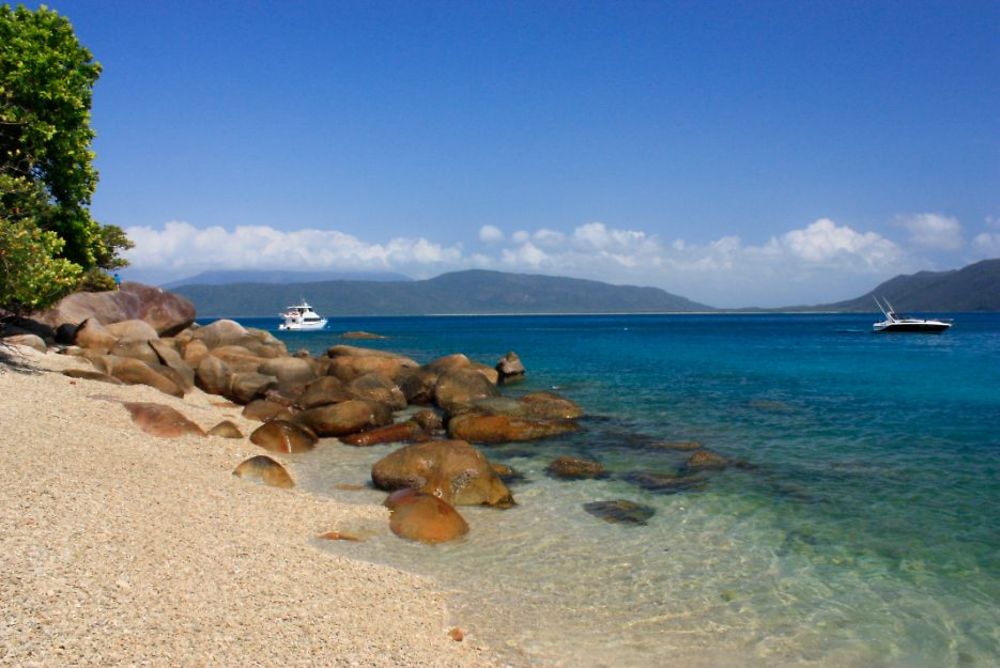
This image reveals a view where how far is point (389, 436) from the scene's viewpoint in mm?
19859

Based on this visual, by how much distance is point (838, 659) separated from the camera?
7.66 m

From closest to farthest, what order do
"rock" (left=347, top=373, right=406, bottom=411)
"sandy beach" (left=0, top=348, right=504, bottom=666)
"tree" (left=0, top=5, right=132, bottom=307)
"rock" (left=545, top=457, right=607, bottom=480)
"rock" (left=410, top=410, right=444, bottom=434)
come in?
"sandy beach" (left=0, top=348, right=504, bottom=666) < "rock" (left=545, top=457, right=607, bottom=480) < "tree" (left=0, top=5, right=132, bottom=307) < "rock" (left=410, top=410, right=444, bottom=434) < "rock" (left=347, top=373, right=406, bottom=411)

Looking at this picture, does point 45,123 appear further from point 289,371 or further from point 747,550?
point 747,550

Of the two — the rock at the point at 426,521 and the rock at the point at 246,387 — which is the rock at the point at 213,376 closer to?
the rock at the point at 246,387

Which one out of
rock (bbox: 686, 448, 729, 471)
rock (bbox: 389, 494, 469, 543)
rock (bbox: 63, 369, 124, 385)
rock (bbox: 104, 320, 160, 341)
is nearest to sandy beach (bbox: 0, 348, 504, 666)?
rock (bbox: 389, 494, 469, 543)

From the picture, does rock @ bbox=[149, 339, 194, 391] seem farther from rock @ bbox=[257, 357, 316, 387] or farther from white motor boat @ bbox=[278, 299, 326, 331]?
white motor boat @ bbox=[278, 299, 326, 331]

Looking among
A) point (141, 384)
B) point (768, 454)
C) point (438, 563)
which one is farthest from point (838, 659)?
point (141, 384)

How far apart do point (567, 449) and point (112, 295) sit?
2420 cm

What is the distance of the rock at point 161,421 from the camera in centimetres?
1584

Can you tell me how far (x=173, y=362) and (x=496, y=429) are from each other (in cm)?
1349

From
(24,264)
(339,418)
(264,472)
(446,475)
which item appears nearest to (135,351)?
(24,264)

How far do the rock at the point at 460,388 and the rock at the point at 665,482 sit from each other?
32.8ft

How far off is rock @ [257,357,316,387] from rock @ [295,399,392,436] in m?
5.73

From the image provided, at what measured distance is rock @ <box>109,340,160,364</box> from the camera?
80.9 feet
